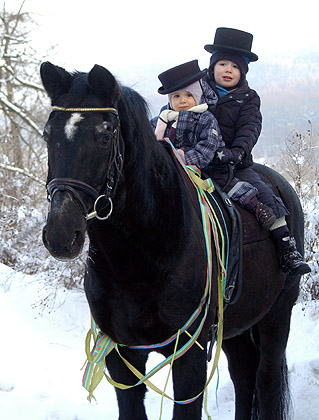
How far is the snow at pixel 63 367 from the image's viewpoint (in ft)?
12.9

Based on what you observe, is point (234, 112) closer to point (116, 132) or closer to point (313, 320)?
point (116, 132)

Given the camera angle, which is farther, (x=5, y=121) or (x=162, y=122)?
(x=5, y=121)

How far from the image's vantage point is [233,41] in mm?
3297

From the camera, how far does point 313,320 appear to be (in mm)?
5336

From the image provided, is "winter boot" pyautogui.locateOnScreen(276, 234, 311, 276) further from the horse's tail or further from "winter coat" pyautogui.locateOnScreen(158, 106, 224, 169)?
the horse's tail

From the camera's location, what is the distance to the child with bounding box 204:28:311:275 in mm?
3010

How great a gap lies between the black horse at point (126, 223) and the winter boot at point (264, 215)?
431 millimetres

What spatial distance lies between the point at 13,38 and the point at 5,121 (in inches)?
88.0

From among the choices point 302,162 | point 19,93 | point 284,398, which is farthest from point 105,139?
point 19,93

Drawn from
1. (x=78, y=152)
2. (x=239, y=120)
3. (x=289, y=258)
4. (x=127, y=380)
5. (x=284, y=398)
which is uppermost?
(x=239, y=120)

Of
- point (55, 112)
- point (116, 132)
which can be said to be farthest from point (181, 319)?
point (55, 112)

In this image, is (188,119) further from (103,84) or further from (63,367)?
(63,367)

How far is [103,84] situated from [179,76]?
1.15m

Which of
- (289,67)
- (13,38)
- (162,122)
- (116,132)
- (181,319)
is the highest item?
(289,67)
